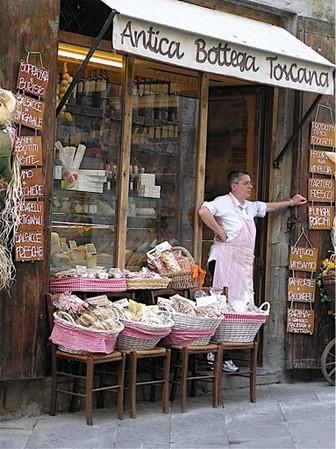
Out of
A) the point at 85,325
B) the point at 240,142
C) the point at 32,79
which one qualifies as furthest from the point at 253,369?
the point at 32,79

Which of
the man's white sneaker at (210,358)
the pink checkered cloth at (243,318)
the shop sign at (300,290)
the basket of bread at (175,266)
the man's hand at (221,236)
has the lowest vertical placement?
the man's white sneaker at (210,358)

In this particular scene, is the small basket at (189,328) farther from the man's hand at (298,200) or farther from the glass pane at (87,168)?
the man's hand at (298,200)

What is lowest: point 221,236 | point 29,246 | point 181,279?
point 181,279

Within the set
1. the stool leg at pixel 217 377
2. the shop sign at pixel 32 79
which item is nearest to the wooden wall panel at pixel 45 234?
the shop sign at pixel 32 79

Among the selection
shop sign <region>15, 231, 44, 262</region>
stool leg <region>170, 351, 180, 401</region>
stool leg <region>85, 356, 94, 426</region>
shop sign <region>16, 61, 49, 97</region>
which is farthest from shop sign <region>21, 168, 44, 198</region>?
stool leg <region>170, 351, 180, 401</region>

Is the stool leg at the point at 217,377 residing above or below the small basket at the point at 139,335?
below

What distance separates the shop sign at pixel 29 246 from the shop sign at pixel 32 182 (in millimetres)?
286

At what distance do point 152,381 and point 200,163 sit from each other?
207 cm

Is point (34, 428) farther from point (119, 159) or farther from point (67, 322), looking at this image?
point (119, 159)

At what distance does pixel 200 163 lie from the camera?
315 inches

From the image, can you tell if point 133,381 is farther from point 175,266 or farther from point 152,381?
point 175,266

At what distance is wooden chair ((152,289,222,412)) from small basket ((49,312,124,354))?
0.72m

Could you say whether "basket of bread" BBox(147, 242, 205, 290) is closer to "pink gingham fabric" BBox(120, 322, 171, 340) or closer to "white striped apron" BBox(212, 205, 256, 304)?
"white striped apron" BBox(212, 205, 256, 304)

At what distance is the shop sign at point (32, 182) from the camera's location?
6492 mm
